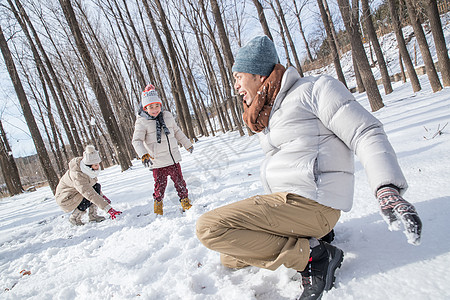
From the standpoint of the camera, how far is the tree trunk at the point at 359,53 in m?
7.16

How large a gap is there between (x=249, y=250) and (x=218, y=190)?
2.75m

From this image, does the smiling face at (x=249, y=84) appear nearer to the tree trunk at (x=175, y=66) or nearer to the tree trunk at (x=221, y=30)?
the tree trunk at (x=221, y=30)

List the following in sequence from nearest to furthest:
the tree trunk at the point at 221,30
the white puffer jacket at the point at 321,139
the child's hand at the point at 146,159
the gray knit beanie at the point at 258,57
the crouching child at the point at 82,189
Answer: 1. the white puffer jacket at the point at 321,139
2. the gray knit beanie at the point at 258,57
3. the child's hand at the point at 146,159
4. the crouching child at the point at 82,189
5. the tree trunk at the point at 221,30

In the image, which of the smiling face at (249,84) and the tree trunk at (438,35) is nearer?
the smiling face at (249,84)

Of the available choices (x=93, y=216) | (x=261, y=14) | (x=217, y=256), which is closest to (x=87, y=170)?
(x=93, y=216)

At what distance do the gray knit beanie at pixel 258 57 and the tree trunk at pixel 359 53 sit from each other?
6970mm

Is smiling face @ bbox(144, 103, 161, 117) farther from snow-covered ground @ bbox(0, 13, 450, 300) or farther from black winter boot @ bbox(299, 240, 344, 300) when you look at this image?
black winter boot @ bbox(299, 240, 344, 300)

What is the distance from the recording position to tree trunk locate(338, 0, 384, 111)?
23.5 ft

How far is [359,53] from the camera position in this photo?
7.18 meters

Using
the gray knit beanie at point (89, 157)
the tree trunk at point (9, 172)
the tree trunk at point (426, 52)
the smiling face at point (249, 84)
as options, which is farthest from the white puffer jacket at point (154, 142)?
the tree trunk at point (9, 172)

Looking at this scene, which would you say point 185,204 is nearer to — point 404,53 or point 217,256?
point 217,256

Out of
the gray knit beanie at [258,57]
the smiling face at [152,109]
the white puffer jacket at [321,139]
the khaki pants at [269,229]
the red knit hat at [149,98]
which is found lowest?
the khaki pants at [269,229]

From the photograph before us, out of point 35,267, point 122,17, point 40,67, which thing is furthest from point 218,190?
point 122,17

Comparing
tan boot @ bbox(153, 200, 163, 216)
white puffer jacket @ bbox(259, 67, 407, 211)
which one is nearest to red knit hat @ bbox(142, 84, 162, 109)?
tan boot @ bbox(153, 200, 163, 216)
